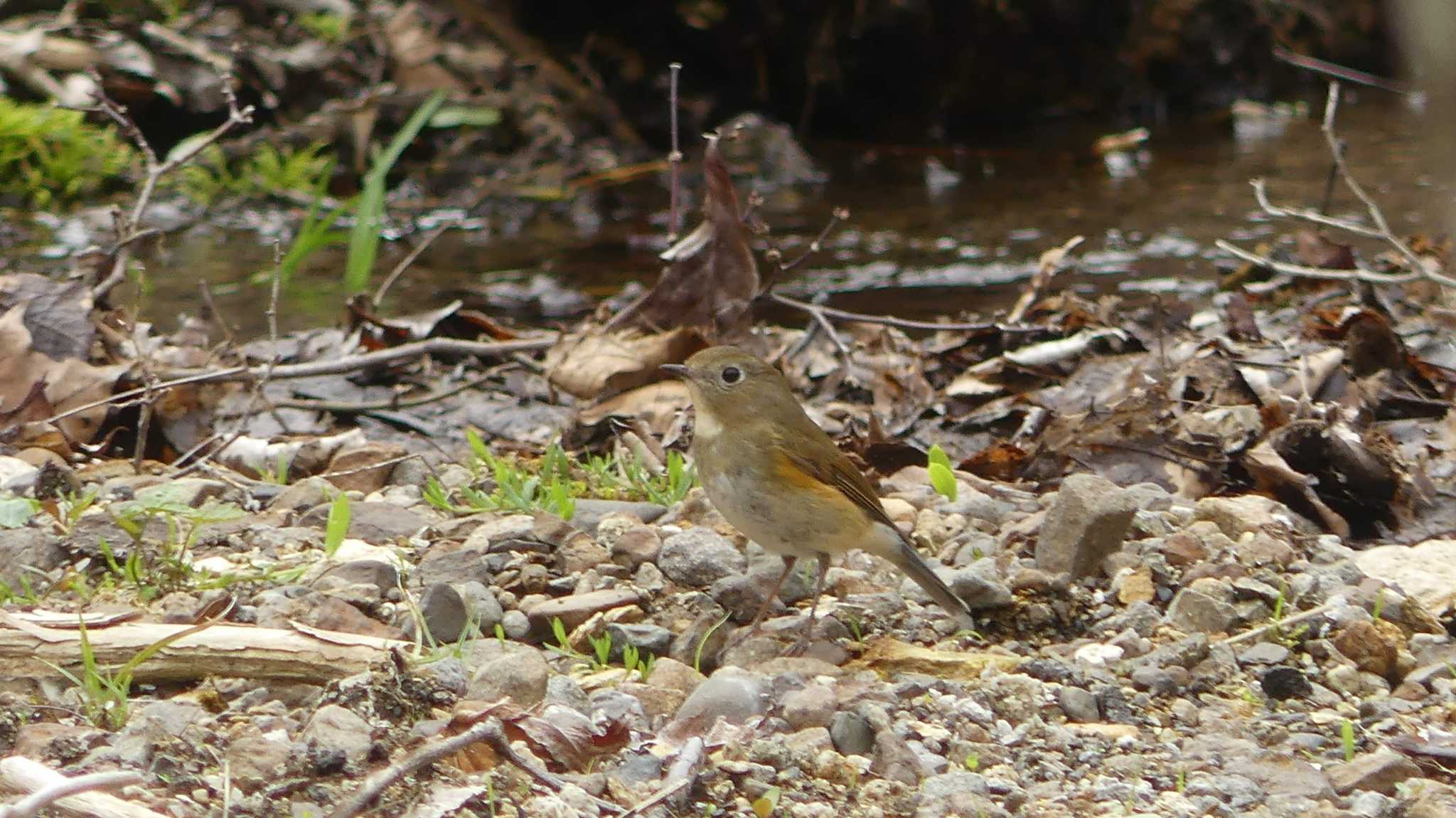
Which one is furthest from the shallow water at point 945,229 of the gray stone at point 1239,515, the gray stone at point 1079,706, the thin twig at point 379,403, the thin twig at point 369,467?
the gray stone at point 1079,706

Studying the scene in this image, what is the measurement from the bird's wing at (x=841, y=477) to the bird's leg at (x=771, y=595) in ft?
0.73

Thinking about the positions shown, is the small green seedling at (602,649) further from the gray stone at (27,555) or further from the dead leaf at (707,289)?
the dead leaf at (707,289)

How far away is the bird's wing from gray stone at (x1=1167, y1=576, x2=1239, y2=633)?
730 mm

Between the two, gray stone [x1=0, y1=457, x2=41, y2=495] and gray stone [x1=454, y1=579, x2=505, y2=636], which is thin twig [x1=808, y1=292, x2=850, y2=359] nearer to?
gray stone [x1=454, y1=579, x2=505, y2=636]

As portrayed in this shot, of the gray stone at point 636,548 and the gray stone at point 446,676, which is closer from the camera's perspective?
the gray stone at point 446,676

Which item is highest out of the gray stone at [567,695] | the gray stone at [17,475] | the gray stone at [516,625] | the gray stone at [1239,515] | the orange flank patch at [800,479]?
the orange flank patch at [800,479]

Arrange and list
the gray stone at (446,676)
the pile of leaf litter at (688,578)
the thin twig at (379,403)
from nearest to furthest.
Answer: the pile of leaf litter at (688,578), the gray stone at (446,676), the thin twig at (379,403)

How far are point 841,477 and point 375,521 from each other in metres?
1.30

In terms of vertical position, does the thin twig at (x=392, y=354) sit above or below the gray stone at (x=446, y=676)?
below

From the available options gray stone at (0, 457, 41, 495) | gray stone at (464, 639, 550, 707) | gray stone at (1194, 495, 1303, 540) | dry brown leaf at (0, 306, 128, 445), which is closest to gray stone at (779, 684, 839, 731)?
gray stone at (464, 639, 550, 707)

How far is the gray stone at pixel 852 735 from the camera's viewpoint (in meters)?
3.21

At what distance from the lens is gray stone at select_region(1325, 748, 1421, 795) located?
119 inches

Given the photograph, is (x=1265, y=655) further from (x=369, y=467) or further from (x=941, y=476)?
(x=369, y=467)

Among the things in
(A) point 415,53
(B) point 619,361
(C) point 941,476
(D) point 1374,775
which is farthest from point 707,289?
(A) point 415,53
